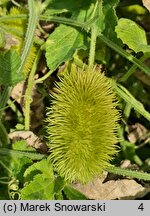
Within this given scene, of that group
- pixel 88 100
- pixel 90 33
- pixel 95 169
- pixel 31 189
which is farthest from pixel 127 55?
pixel 31 189

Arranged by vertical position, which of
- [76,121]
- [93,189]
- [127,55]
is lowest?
[93,189]

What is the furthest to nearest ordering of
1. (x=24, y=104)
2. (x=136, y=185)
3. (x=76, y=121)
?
(x=24, y=104) → (x=136, y=185) → (x=76, y=121)

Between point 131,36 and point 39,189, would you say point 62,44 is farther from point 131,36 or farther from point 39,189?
point 39,189

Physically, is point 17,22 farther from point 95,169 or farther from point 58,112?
point 95,169

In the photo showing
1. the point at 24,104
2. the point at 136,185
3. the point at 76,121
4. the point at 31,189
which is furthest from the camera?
the point at 24,104

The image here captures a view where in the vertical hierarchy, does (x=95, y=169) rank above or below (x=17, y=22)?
below

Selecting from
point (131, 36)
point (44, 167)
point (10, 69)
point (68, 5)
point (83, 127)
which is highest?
point (68, 5)

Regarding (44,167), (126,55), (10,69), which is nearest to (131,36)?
(126,55)

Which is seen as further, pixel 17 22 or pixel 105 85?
pixel 17 22
